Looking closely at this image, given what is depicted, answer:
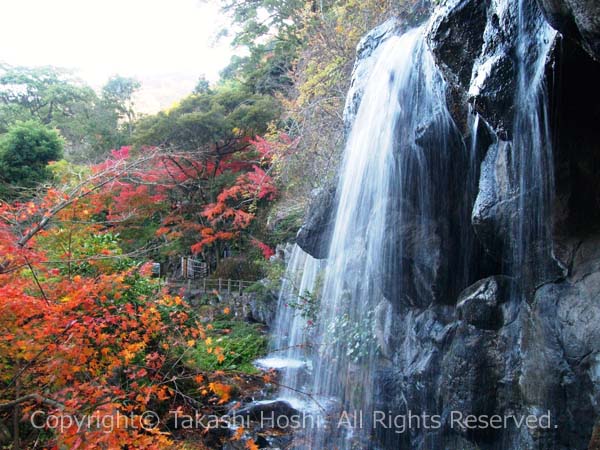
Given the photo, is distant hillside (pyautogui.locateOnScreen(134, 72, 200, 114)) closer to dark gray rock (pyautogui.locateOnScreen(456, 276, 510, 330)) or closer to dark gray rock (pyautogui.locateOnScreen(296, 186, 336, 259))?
dark gray rock (pyautogui.locateOnScreen(296, 186, 336, 259))

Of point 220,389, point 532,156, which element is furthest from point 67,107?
point 532,156

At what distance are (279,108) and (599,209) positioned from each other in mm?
14168

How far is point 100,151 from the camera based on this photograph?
2273cm

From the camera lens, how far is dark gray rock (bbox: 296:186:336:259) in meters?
8.41

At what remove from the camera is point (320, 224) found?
8.62 metres

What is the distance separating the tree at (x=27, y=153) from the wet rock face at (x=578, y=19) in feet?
56.5

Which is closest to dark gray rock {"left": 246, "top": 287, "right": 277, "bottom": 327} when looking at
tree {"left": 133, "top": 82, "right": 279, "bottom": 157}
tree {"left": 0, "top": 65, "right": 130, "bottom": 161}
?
tree {"left": 133, "top": 82, "right": 279, "bottom": 157}

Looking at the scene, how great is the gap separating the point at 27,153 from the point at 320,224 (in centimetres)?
1386

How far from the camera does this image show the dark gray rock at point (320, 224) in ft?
27.6

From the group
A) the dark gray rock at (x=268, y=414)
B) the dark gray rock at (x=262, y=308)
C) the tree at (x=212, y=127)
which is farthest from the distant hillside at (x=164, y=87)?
the dark gray rock at (x=268, y=414)

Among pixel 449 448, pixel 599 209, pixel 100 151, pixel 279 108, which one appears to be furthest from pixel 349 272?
pixel 100 151

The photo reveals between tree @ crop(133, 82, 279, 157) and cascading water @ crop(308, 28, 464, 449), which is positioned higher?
tree @ crop(133, 82, 279, 157)

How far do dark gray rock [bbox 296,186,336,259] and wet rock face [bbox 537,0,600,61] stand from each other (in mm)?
5577

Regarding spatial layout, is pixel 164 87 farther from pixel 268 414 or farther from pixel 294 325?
pixel 268 414
